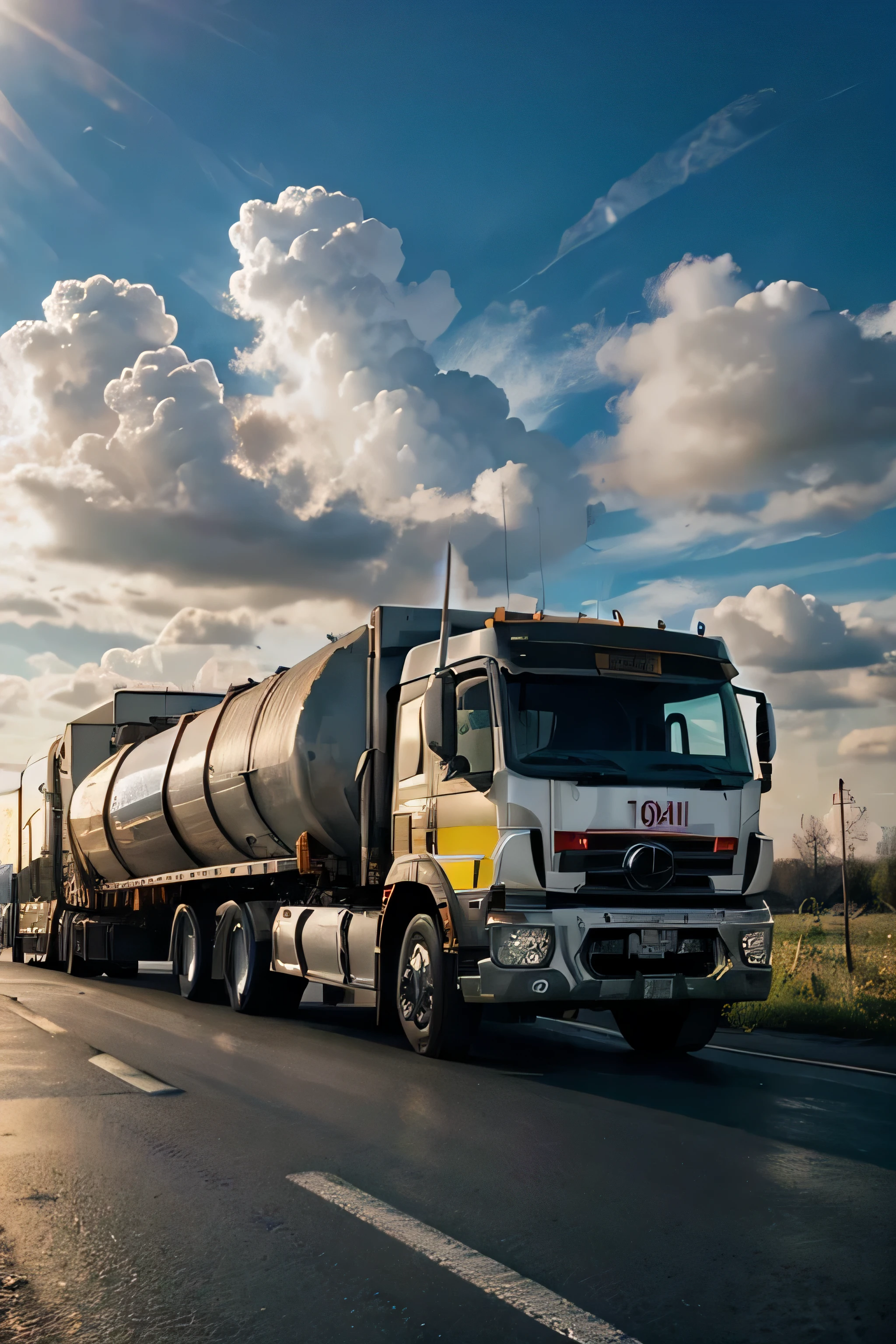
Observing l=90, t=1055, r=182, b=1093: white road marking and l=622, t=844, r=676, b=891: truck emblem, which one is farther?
l=622, t=844, r=676, b=891: truck emblem

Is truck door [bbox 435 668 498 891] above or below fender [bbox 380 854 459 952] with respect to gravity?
above

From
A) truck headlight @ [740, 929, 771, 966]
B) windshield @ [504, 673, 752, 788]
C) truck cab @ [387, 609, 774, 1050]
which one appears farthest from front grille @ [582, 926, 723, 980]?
windshield @ [504, 673, 752, 788]

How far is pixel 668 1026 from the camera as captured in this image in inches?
432

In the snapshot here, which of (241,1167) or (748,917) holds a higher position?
(748,917)

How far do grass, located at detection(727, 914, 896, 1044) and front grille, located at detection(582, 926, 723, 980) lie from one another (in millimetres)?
3251

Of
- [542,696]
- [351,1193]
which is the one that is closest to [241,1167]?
[351,1193]

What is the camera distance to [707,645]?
424 inches

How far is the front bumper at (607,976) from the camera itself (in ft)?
30.1

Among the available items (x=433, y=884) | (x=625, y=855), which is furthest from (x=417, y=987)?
(x=625, y=855)

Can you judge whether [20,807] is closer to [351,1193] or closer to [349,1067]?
[349,1067]

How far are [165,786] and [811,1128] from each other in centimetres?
1178

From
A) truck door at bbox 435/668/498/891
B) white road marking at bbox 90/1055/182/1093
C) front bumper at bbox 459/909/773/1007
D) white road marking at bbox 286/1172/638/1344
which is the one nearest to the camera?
white road marking at bbox 286/1172/638/1344

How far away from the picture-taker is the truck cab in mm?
9281

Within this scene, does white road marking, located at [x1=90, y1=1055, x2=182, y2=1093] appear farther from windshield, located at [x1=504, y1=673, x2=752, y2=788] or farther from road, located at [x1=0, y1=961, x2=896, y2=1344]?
windshield, located at [x1=504, y1=673, x2=752, y2=788]
